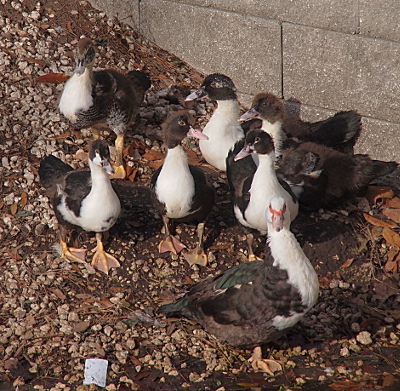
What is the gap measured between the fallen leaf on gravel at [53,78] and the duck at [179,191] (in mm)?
2072

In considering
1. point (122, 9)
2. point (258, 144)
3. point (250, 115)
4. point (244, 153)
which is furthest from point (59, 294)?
point (122, 9)

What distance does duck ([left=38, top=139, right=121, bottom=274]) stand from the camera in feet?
18.1

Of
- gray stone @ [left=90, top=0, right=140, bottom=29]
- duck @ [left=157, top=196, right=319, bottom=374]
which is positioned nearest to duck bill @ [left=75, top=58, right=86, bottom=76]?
gray stone @ [left=90, top=0, right=140, bottom=29]

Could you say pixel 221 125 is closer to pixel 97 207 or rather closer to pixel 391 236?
pixel 97 207

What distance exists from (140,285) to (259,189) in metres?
1.25

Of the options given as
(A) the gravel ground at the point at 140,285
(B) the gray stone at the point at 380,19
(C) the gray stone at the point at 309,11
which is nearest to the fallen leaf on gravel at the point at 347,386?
(A) the gravel ground at the point at 140,285

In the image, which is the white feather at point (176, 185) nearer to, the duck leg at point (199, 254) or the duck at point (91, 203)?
the duck leg at point (199, 254)

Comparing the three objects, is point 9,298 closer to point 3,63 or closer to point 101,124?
point 101,124

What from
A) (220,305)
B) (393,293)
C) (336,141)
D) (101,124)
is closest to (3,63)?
(101,124)

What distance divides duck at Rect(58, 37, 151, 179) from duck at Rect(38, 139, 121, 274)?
2.46 ft

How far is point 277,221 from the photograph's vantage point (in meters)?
4.62

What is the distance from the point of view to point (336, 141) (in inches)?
259

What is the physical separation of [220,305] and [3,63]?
13.7 ft

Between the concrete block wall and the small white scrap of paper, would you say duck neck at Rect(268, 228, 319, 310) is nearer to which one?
the small white scrap of paper
